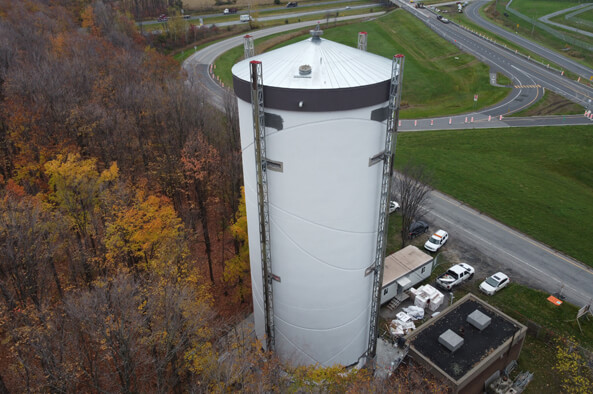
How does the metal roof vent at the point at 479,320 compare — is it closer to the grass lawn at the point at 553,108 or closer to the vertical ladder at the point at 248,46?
the vertical ladder at the point at 248,46

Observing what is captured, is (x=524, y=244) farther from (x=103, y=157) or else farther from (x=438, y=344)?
(x=103, y=157)

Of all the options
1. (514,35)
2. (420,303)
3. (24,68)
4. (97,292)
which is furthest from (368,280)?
(514,35)

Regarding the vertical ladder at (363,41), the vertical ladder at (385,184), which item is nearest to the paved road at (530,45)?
the vertical ladder at (363,41)

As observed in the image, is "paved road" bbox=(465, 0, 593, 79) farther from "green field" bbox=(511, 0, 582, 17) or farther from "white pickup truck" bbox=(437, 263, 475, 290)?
"white pickup truck" bbox=(437, 263, 475, 290)

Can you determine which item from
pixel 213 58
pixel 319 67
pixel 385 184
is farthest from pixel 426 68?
pixel 319 67

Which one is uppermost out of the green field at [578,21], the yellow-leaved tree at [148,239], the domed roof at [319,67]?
the domed roof at [319,67]
